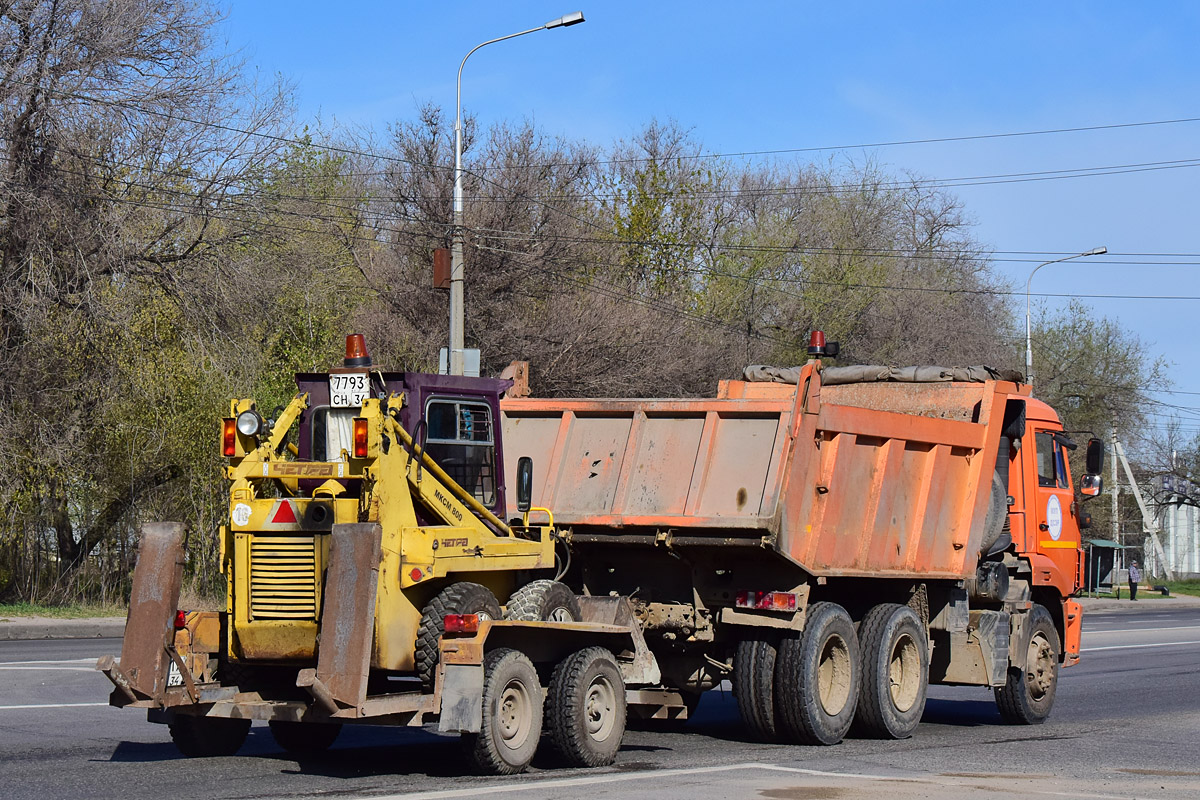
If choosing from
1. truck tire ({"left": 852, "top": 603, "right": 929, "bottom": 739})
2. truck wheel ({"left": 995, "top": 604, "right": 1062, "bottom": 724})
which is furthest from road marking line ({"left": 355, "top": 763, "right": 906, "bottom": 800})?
truck wheel ({"left": 995, "top": 604, "right": 1062, "bottom": 724})

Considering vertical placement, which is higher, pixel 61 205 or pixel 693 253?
pixel 693 253

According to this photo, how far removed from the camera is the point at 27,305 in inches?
872

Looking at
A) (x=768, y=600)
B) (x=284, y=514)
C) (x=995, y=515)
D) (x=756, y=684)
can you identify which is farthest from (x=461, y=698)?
(x=995, y=515)

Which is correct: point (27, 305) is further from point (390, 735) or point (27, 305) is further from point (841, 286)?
point (841, 286)

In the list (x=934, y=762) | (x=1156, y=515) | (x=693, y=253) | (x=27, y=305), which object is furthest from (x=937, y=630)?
(x=1156, y=515)

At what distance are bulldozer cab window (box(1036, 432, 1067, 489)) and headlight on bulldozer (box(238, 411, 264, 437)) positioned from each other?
27.8 feet

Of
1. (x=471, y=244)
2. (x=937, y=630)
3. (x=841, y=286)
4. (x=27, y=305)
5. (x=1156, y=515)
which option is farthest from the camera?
(x=1156, y=515)

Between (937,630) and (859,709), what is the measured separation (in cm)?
163

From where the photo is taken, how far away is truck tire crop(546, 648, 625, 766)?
9.36 meters

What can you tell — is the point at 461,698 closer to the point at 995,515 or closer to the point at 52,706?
the point at 52,706

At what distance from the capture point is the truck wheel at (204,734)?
31.4ft

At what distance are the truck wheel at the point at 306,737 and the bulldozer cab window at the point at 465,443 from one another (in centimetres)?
204

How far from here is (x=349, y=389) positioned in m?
9.20

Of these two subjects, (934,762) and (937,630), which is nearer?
(934,762)
